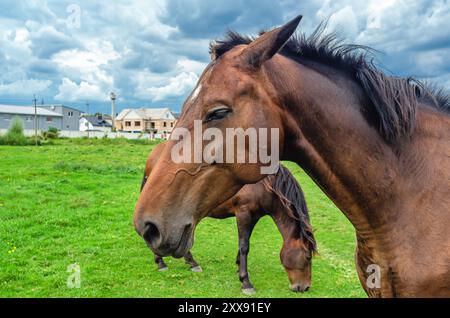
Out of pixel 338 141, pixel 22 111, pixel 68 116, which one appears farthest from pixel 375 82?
pixel 68 116

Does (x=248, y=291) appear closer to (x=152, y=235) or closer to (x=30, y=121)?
(x=152, y=235)

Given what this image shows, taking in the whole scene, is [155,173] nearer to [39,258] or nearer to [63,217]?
[39,258]

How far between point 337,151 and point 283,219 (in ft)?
15.1

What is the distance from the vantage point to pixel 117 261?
7648 mm

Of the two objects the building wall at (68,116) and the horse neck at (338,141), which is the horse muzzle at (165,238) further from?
the building wall at (68,116)

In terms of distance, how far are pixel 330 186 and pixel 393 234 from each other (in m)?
0.47

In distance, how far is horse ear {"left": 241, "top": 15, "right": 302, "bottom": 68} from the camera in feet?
6.94

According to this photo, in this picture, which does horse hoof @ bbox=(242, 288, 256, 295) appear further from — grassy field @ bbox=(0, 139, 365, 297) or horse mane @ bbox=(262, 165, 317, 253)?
horse mane @ bbox=(262, 165, 317, 253)

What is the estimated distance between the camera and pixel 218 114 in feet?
7.11

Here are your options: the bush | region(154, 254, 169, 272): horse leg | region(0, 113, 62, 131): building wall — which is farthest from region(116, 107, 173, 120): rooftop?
region(154, 254, 169, 272): horse leg

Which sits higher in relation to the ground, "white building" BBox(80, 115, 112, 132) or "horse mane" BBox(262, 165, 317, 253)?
"white building" BBox(80, 115, 112, 132)

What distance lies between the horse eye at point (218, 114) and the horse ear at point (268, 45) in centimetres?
33

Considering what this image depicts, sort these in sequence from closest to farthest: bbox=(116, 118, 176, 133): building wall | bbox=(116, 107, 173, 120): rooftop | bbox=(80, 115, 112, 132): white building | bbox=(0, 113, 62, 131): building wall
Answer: bbox=(0, 113, 62, 131): building wall < bbox=(116, 118, 176, 133): building wall < bbox=(116, 107, 173, 120): rooftop < bbox=(80, 115, 112, 132): white building
